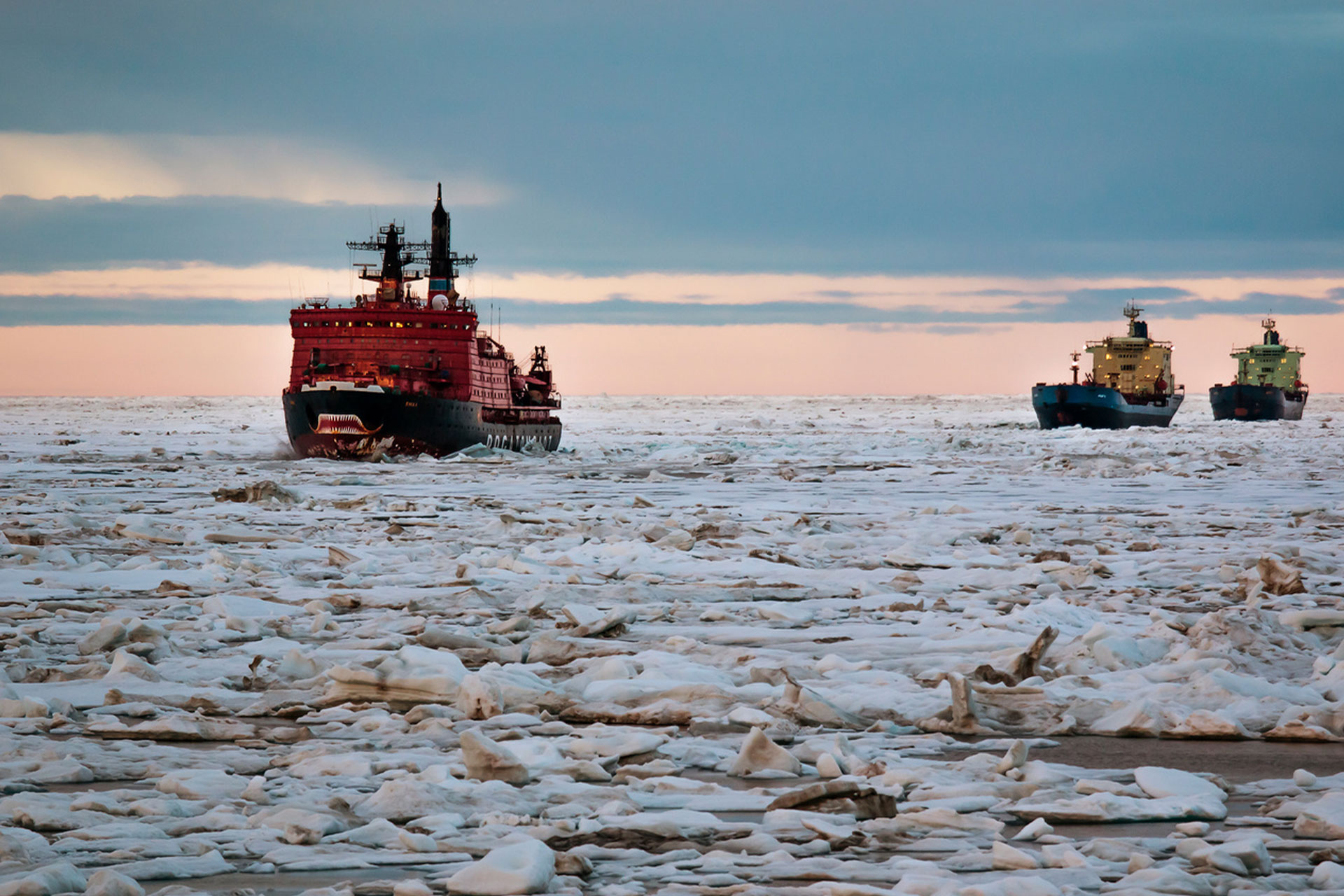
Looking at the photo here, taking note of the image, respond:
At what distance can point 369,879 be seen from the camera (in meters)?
3.67

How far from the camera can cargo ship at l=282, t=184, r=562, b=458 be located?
35.1m

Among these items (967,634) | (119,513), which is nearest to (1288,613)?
(967,634)

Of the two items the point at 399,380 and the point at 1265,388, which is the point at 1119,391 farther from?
the point at 399,380

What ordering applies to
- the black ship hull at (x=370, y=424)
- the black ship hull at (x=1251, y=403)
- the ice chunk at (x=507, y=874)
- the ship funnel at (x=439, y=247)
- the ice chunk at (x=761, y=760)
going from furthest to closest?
the black ship hull at (x=1251, y=403) → the ship funnel at (x=439, y=247) → the black ship hull at (x=370, y=424) → the ice chunk at (x=761, y=760) → the ice chunk at (x=507, y=874)

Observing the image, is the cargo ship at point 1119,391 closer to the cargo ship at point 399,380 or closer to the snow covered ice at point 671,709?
the cargo ship at point 399,380

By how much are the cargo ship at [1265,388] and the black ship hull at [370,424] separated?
62.5 metres

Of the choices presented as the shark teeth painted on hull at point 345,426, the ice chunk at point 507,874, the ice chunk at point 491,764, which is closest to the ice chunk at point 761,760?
the ice chunk at point 491,764

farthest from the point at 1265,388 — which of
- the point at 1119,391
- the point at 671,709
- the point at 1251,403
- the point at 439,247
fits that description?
the point at 671,709

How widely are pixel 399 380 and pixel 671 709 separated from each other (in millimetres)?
32270

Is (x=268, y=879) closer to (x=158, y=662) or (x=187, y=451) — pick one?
(x=158, y=662)

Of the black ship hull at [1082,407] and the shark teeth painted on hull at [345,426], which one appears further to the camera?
the black ship hull at [1082,407]

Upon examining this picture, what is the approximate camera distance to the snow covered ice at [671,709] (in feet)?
12.5

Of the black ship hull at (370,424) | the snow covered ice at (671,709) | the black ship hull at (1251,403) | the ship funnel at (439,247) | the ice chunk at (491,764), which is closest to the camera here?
the snow covered ice at (671,709)

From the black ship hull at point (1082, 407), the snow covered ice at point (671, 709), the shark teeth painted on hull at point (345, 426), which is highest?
the black ship hull at point (1082, 407)
